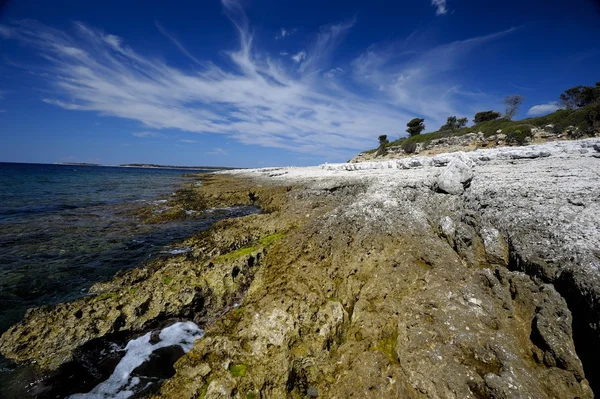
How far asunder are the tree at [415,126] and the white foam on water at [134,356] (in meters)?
81.7

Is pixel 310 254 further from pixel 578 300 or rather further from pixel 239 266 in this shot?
pixel 578 300

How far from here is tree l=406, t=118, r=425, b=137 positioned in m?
75.4

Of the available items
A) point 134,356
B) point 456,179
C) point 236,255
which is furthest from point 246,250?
point 456,179

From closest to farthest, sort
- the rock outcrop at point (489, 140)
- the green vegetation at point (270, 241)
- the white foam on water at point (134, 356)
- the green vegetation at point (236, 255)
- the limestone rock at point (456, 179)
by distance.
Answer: the white foam on water at point (134, 356) < the green vegetation at point (236, 255) < the green vegetation at point (270, 241) < the limestone rock at point (456, 179) < the rock outcrop at point (489, 140)

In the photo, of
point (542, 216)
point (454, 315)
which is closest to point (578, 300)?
point (454, 315)

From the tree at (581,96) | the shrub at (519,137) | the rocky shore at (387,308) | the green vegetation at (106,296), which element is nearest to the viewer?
the rocky shore at (387,308)

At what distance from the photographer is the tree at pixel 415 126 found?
7538cm

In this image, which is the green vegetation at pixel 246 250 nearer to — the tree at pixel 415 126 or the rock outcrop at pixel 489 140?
the rock outcrop at pixel 489 140

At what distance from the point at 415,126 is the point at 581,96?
111 ft

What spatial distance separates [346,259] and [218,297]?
4126mm

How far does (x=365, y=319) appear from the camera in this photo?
234 inches

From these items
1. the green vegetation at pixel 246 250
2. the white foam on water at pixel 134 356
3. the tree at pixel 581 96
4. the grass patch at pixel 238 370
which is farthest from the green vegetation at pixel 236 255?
the tree at pixel 581 96

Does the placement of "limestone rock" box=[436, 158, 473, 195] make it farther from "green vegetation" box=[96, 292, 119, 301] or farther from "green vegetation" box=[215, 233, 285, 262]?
"green vegetation" box=[96, 292, 119, 301]

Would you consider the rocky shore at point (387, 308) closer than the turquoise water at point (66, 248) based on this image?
Yes
